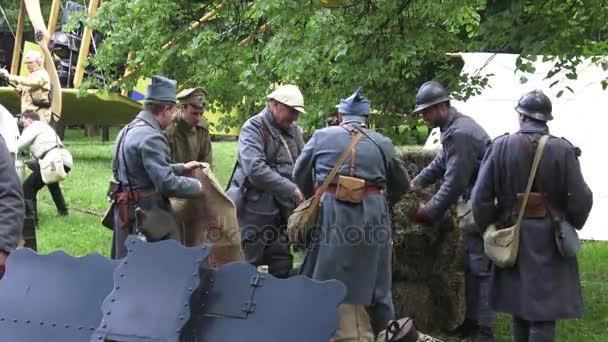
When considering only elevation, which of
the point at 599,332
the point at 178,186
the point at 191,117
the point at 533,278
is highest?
the point at 191,117

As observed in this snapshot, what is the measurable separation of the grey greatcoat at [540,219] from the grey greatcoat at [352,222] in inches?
24.3

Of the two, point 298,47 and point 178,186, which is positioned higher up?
point 298,47

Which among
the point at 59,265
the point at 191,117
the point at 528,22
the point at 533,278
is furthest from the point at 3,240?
the point at 528,22

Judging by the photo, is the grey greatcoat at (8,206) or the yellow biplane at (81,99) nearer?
the grey greatcoat at (8,206)

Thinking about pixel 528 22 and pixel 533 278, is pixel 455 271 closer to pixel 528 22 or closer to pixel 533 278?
pixel 533 278

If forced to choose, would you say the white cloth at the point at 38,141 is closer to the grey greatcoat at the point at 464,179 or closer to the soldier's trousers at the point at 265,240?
the soldier's trousers at the point at 265,240

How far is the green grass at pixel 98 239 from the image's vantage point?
7559 millimetres

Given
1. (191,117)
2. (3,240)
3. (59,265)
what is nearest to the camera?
(59,265)

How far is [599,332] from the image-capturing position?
7441 mm

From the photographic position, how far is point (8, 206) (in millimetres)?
4816

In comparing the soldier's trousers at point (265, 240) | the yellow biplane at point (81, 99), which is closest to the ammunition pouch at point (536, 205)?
the soldier's trousers at point (265, 240)

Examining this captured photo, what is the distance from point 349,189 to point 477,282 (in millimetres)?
1621

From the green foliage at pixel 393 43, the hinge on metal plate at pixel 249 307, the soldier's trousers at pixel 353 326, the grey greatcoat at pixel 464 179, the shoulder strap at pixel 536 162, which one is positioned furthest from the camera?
the green foliage at pixel 393 43

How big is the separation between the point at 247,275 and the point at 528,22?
435 cm
